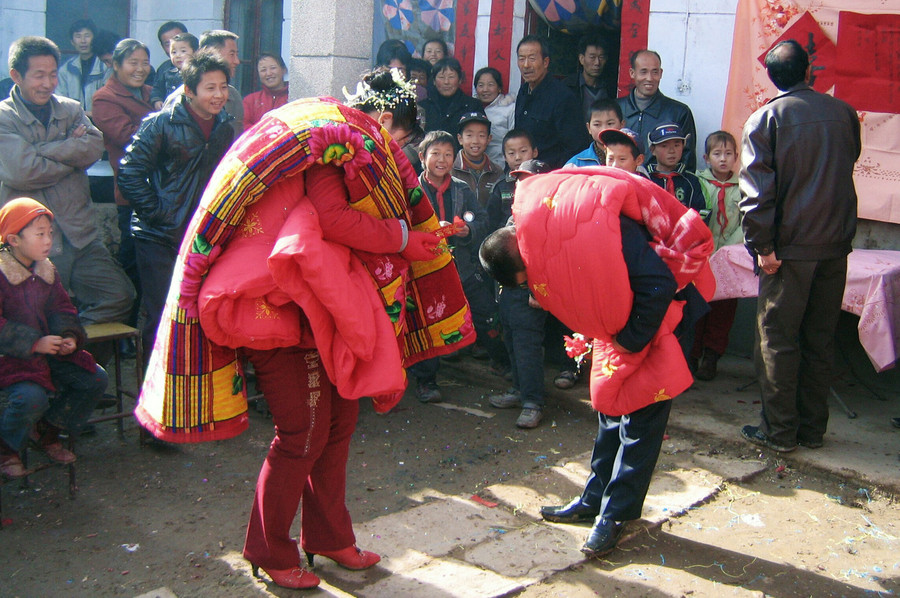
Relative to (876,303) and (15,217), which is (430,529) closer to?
(15,217)

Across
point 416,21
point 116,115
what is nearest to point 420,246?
point 116,115

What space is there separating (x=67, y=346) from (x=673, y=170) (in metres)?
3.79

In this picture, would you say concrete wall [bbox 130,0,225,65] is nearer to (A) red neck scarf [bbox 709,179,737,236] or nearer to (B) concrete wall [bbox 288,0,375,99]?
(B) concrete wall [bbox 288,0,375,99]

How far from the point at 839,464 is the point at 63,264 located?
4.79 meters

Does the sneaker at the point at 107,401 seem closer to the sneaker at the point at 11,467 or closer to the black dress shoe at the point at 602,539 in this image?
the sneaker at the point at 11,467

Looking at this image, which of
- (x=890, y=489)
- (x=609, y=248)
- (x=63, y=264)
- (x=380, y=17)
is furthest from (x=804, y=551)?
(x=380, y=17)

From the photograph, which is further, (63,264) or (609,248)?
(63,264)

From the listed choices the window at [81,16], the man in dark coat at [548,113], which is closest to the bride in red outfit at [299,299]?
the man in dark coat at [548,113]

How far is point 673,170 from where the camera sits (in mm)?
5461

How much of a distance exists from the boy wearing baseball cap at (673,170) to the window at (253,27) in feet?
18.1

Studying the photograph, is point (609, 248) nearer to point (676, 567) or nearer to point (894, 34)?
point (676, 567)

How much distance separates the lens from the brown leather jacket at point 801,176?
4266mm

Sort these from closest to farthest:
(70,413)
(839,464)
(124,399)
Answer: (70,413), (839,464), (124,399)

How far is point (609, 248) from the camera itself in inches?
114
